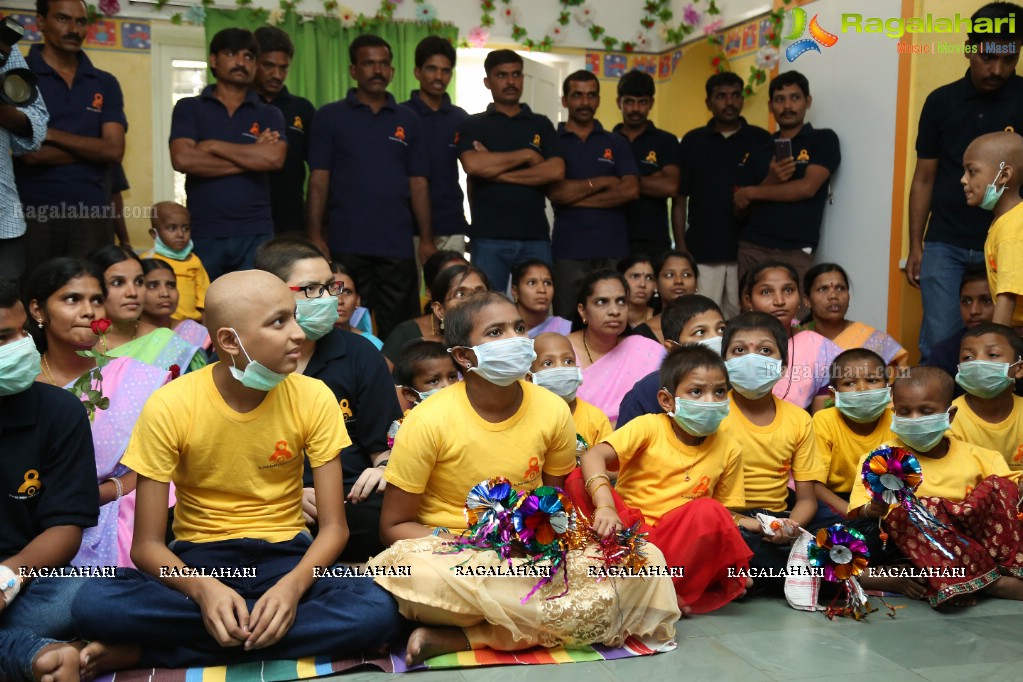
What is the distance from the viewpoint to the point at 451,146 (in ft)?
20.3

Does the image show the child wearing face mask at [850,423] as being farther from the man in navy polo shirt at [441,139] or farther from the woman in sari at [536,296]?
the man in navy polo shirt at [441,139]

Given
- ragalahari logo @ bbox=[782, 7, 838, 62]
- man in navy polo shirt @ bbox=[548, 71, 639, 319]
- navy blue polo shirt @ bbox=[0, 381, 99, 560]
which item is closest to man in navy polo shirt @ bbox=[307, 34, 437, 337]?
man in navy polo shirt @ bbox=[548, 71, 639, 319]

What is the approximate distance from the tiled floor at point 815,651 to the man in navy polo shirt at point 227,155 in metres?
3.20

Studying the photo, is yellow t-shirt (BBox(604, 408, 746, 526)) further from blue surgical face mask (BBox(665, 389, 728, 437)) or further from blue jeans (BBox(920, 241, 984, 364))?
blue jeans (BBox(920, 241, 984, 364))

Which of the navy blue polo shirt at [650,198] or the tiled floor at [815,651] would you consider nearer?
the tiled floor at [815,651]

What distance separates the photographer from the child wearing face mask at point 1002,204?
4035mm

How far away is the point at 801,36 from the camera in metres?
6.70

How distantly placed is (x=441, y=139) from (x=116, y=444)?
3324 millimetres

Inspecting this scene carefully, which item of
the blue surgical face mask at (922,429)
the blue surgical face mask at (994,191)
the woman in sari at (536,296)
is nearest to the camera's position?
the blue surgical face mask at (922,429)

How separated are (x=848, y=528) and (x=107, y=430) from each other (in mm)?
2455

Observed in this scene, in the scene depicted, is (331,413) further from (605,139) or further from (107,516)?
(605,139)

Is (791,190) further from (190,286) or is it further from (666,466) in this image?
(190,286)

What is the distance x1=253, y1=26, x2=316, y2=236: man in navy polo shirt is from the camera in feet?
19.1

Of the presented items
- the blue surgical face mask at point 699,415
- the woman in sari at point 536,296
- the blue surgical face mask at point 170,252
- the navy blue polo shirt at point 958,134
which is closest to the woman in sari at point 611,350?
the woman in sari at point 536,296
